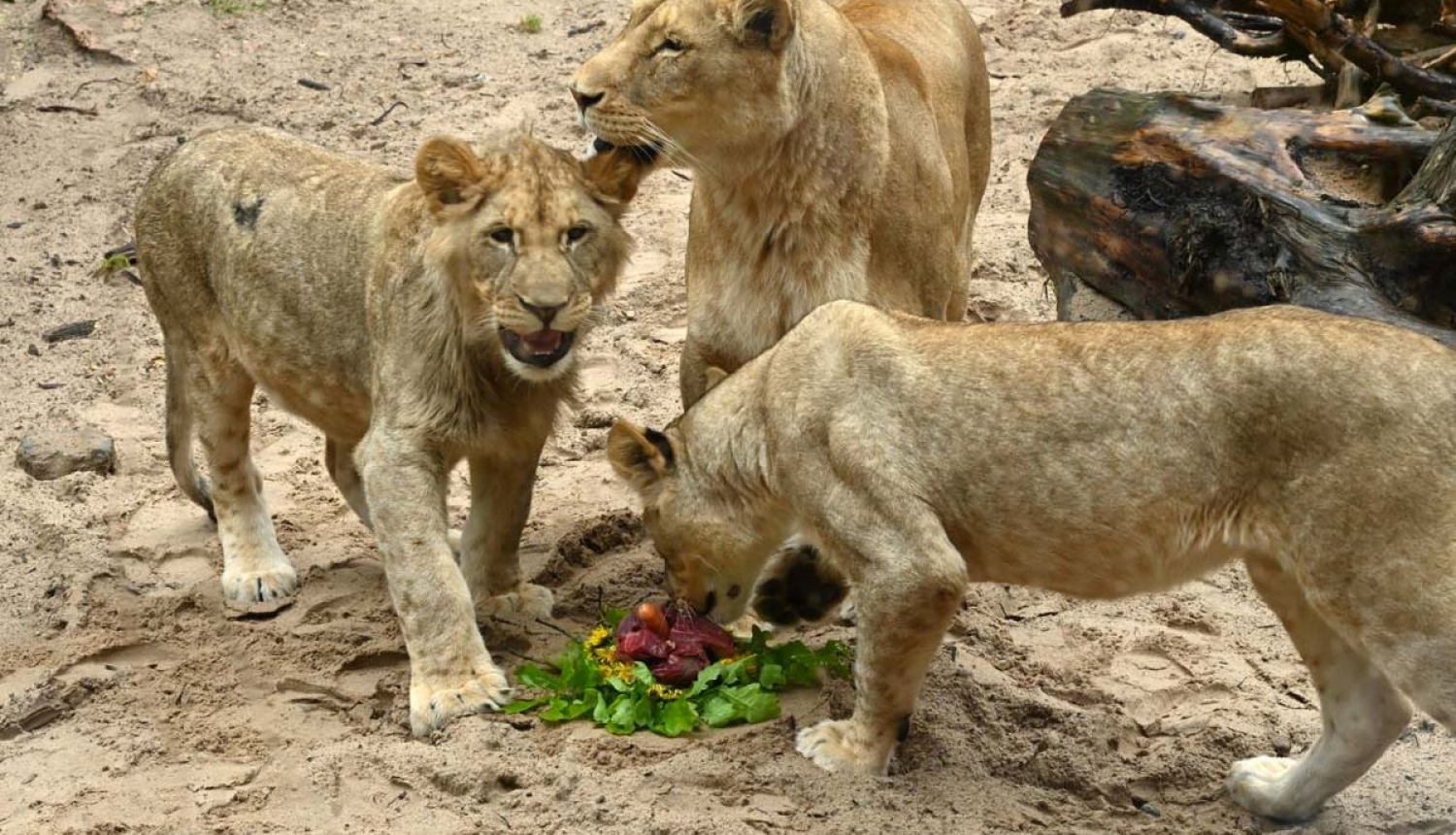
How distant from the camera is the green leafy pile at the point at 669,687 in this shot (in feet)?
17.5

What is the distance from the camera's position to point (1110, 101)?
23.5ft

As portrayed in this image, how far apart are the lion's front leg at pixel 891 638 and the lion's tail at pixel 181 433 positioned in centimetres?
287

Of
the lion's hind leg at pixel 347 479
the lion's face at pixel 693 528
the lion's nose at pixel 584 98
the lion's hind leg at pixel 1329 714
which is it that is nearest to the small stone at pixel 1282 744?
the lion's hind leg at pixel 1329 714

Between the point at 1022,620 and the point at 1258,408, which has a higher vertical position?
the point at 1258,408

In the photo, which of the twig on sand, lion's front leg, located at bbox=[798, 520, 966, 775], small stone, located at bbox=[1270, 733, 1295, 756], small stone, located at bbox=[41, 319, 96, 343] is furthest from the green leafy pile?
the twig on sand

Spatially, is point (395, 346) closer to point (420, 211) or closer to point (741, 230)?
point (420, 211)

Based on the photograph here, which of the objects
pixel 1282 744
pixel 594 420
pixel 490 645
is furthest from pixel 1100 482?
pixel 594 420

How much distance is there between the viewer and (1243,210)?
6.50m

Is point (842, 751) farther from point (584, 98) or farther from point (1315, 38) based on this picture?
point (1315, 38)

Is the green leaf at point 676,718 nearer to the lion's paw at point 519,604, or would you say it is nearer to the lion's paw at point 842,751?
the lion's paw at point 842,751

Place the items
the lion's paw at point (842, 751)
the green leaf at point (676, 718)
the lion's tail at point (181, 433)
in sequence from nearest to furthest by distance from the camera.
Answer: the lion's paw at point (842, 751) → the green leaf at point (676, 718) → the lion's tail at point (181, 433)

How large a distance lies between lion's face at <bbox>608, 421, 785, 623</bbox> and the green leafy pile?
0.18 m

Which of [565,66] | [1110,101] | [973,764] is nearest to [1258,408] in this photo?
[973,764]

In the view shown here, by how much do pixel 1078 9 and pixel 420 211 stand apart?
3.43m
